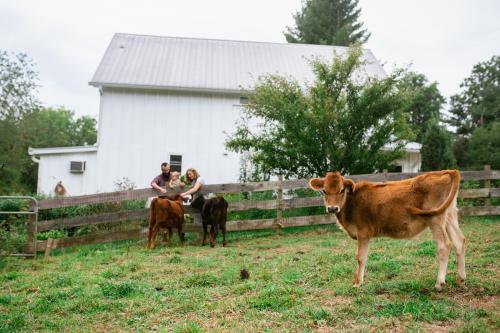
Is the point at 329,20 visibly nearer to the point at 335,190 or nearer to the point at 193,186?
the point at 193,186

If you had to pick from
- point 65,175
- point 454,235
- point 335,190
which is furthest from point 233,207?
point 65,175

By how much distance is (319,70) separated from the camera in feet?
48.3

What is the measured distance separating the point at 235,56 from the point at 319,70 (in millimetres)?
11920

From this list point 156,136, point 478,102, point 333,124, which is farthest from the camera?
point 478,102

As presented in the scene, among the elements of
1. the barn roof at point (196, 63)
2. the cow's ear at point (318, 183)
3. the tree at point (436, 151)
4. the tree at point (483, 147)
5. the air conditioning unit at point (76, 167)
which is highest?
the barn roof at point (196, 63)

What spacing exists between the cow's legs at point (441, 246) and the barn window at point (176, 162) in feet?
56.1

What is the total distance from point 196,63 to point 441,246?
66.9 ft

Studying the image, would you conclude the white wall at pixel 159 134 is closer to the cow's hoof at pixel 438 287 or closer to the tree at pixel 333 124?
the tree at pixel 333 124

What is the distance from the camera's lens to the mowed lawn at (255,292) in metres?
4.80

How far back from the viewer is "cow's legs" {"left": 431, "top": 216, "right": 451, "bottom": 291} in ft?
18.9

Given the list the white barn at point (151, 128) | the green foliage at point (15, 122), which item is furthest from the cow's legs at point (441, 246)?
the green foliage at point (15, 122)

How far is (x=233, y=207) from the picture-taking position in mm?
12102

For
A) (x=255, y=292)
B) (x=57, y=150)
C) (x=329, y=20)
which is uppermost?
(x=329, y=20)

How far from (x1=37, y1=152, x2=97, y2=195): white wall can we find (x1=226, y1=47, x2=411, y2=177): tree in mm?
9623
